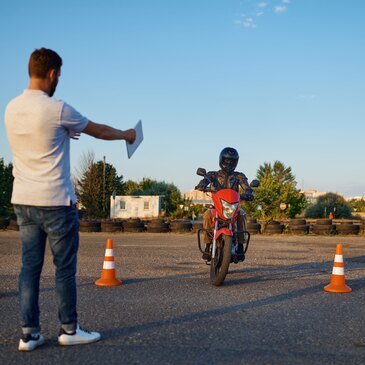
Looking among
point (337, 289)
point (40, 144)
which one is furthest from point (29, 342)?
point (337, 289)

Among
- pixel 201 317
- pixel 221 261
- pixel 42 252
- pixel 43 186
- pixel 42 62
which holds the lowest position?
pixel 201 317

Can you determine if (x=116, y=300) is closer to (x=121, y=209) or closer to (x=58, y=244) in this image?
(x=58, y=244)

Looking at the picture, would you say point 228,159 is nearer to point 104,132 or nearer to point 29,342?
point 104,132

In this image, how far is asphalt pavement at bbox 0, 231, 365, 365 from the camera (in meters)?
3.54

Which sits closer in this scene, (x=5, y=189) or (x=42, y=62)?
(x=42, y=62)

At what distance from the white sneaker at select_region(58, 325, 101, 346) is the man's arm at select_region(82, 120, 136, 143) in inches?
61.9

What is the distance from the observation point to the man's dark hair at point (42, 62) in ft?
12.1

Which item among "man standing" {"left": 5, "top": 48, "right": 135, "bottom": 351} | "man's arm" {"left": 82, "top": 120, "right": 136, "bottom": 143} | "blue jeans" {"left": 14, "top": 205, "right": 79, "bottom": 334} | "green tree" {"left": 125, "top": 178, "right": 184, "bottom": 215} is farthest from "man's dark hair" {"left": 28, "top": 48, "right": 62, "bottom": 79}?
"green tree" {"left": 125, "top": 178, "right": 184, "bottom": 215}

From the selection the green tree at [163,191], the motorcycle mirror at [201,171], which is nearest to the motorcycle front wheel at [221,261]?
the motorcycle mirror at [201,171]

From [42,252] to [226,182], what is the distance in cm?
440

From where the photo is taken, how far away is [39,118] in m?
3.61

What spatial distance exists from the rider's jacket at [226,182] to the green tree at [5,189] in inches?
1452

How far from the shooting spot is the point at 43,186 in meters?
3.62

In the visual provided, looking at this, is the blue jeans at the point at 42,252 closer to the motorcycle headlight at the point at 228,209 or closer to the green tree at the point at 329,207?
the motorcycle headlight at the point at 228,209
